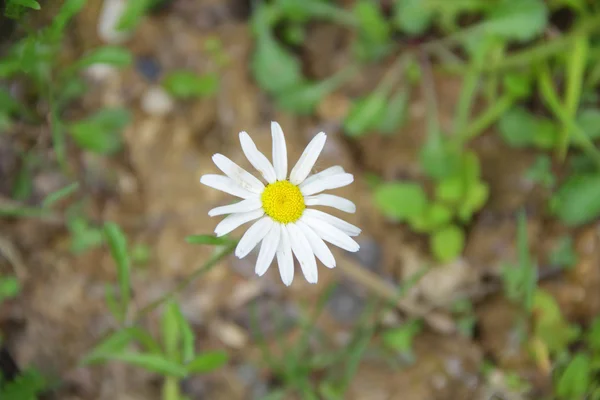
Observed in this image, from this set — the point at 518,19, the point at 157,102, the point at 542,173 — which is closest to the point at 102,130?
the point at 157,102

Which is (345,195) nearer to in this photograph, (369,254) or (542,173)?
(369,254)

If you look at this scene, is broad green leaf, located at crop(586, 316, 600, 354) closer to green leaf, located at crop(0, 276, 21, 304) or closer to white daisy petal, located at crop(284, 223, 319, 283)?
white daisy petal, located at crop(284, 223, 319, 283)

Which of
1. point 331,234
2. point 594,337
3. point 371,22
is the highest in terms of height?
point 371,22

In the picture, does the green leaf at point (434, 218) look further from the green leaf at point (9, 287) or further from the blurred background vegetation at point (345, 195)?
the green leaf at point (9, 287)

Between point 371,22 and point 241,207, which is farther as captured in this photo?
point 371,22

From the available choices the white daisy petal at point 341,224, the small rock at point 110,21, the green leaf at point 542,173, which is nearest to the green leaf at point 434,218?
the green leaf at point 542,173

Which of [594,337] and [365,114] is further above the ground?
[365,114]

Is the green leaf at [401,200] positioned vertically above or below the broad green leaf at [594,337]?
above
